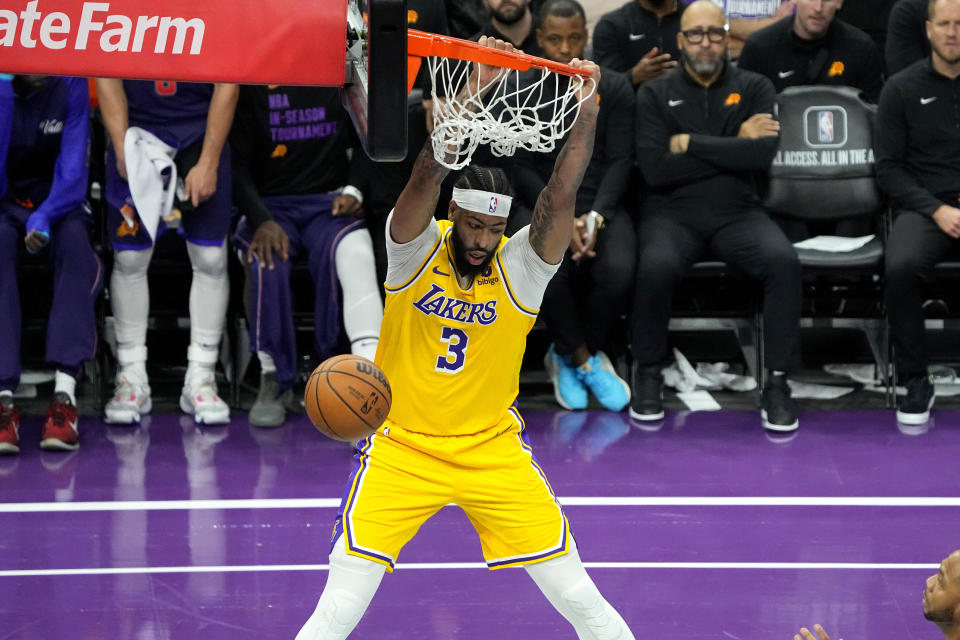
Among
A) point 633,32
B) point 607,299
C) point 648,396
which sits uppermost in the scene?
point 633,32

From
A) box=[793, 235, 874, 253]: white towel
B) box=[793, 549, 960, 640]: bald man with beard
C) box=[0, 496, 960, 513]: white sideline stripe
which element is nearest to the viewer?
box=[793, 549, 960, 640]: bald man with beard

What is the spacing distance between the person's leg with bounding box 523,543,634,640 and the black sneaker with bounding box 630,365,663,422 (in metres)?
3.66

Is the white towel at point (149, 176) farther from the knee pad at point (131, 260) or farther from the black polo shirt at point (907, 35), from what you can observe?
the black polo shirt at point (907, 35)

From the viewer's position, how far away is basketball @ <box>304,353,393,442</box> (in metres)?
4.23

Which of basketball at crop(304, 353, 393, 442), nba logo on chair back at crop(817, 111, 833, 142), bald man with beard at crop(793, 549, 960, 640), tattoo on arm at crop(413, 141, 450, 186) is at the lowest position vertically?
bald man with beard at crop(793, 549, 960, 640)

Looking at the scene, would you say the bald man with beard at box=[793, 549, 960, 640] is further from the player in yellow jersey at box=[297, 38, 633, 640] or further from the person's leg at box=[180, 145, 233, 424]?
the person's leg at box=[180, 145, 233, 424]

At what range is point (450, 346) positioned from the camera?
464cm

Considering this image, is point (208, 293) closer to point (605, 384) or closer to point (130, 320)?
point (130, 320)

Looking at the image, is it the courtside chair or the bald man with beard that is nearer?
the bald man with beard

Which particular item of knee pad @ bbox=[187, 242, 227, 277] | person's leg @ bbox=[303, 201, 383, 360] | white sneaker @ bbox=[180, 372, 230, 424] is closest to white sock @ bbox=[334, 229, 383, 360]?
person's leg @ bbox=[303, 201, 383, 360]

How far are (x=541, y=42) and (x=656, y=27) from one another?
1230 millimetres

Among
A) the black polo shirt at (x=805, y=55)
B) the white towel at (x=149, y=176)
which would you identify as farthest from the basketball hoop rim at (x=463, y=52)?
the black polo shirt at (x=805, y=55)

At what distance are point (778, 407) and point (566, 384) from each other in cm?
135

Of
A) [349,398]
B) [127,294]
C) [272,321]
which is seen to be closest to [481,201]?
[349,398]
